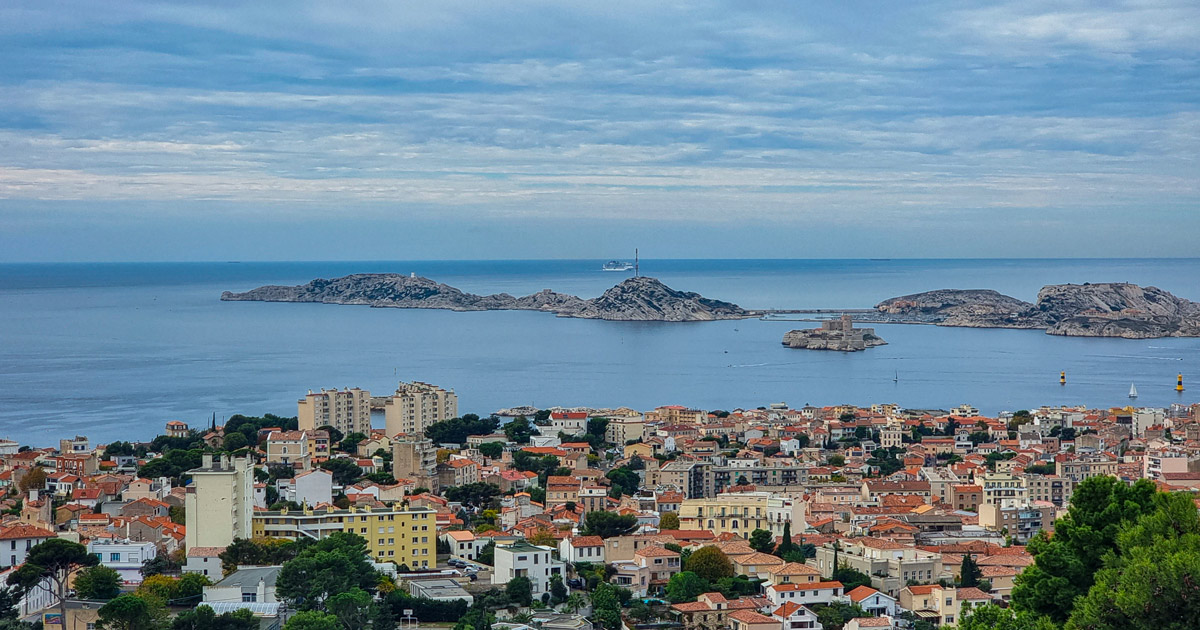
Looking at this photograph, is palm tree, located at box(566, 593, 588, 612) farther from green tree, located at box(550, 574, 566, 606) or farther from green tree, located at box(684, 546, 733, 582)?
green tree, located at box(684, 546, 733, 582)

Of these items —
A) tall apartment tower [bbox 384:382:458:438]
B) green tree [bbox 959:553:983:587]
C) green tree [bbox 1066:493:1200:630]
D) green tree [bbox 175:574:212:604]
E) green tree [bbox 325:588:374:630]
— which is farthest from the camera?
tall apartment tower [bbox 384:382:458:438]

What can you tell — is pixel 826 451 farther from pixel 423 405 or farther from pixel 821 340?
pixel 821 340

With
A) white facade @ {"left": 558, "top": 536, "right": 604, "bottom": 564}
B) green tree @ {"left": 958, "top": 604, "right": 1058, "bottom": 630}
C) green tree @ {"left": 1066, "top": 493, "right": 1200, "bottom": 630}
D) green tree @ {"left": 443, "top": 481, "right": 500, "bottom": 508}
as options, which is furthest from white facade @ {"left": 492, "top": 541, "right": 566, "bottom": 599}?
green tree @ {"left": 1066, "top": 493, "right": 1200, "bottom": 630}

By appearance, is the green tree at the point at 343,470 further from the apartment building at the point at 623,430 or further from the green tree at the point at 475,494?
A: the apartment building at the point at 623,430

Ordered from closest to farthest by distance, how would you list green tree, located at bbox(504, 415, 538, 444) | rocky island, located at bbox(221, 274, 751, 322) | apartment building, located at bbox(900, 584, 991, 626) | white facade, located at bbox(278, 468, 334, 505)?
apartment building, located at bbox(900, 584, 991, 626) → white facade, located at bbox(278, 468, 334, 505) → green tree, located at bbox(504, 415, 538, 444) → rocky island, located at bbox(221, 274, 751, 322)

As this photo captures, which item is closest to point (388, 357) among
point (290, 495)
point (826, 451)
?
point (826, 451)

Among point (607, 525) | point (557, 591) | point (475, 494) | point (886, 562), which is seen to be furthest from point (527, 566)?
point (475, 494)
